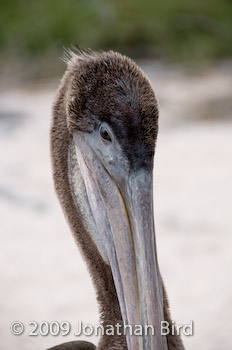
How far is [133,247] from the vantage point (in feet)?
6.75

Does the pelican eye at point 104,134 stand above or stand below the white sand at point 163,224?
below

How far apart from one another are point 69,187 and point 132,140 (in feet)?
1.37

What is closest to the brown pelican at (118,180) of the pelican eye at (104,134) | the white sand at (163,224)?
the pelican eye at (104,134)

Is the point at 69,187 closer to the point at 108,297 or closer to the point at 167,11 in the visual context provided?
the point at 108,297

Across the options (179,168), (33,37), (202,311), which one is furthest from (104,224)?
(33,37)

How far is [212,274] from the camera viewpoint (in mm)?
4348


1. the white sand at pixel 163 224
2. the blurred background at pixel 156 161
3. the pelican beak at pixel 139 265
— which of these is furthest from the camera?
the blurred background at pixel 156 161

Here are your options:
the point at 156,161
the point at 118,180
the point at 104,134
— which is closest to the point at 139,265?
the point at 118,180

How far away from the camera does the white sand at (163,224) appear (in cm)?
395

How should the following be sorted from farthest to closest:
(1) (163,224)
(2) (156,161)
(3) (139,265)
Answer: (2) (156,161) → (1) (163,224) → (3) (139,265)

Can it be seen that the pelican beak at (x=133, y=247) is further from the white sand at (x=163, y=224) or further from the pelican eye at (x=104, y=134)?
the white sand at (x=163, y=224)

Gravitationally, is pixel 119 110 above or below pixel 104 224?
above

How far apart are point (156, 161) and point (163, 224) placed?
106cm

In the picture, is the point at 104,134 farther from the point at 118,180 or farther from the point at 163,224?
the point at 163,224
